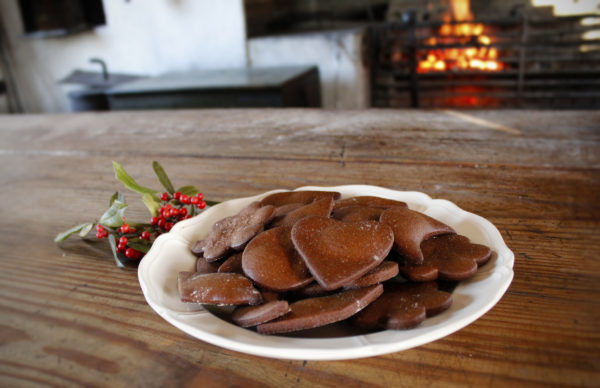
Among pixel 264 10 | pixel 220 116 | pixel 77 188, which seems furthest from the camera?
pixel 264 10

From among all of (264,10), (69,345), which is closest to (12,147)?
(69,345)

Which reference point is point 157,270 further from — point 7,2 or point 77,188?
point 7,2

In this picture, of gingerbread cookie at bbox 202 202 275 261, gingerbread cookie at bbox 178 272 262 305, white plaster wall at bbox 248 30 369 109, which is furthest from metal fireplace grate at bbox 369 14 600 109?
gingerbread cookie at bbox 178 272 262 305

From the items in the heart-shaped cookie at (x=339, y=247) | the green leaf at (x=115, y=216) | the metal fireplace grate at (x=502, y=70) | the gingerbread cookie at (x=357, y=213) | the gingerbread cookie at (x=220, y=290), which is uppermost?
the heart-shaped cookie at (x=339, y=247)

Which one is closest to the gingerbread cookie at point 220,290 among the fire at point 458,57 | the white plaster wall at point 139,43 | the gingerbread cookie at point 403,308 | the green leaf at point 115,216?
the gingerbread cookie at point 403,308

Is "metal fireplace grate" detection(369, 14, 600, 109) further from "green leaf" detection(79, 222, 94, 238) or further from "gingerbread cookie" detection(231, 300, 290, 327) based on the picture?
"gingerbread cookie" detection(231, 300, 290, 327)

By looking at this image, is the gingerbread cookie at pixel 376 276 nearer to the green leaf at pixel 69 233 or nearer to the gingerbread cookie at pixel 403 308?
the gingerbread cookie at pixel 403 308
